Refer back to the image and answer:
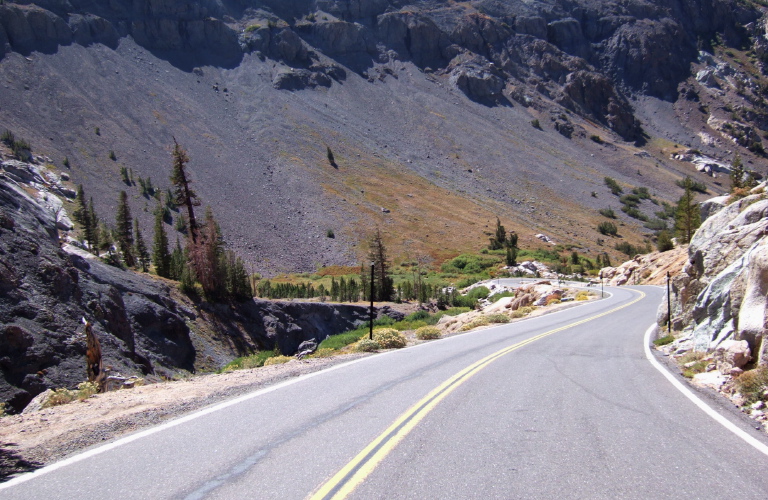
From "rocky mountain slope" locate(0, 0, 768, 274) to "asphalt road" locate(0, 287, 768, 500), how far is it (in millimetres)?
55469

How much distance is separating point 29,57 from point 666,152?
5684 inches

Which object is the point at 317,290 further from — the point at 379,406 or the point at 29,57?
the point at 29,57

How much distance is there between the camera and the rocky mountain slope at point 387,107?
236ft

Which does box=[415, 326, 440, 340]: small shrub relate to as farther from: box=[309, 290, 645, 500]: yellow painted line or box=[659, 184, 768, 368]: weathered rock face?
box=[309, 290, 645, 500]: yellow painted line

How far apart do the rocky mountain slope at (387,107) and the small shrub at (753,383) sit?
188ft

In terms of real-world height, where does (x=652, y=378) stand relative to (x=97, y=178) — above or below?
below

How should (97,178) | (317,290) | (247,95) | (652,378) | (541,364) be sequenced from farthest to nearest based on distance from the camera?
(247,95) < (97,178) < (317,290) < (541,364) < (652,378)

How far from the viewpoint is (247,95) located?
10381 cm

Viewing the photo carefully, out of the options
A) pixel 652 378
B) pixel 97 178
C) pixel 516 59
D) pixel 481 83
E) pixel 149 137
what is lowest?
pixel 652 378

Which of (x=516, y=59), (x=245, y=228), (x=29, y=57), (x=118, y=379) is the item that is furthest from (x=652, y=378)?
(x=516, y=59)

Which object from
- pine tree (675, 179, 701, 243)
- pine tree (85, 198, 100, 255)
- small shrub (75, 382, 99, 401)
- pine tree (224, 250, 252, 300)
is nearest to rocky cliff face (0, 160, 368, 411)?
pine tree (224, 250, 252, 300)

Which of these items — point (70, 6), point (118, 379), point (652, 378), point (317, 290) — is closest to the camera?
point (652, 378)

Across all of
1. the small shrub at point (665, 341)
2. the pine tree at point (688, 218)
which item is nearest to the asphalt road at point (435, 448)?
the small shrub at point (665, 341)

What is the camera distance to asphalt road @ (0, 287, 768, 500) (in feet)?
13.5
